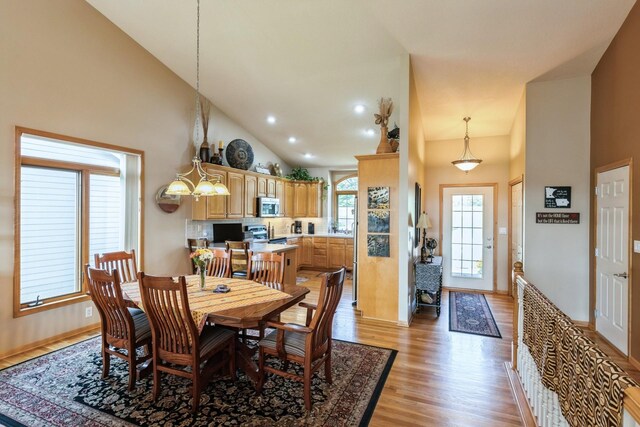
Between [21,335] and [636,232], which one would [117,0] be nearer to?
[21,335]

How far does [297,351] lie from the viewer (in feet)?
8.02

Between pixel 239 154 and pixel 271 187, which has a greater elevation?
pixel 239 154

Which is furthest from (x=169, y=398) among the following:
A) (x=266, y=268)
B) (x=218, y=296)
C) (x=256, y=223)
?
(x=256, y=223)

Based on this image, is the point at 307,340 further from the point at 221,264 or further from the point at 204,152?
the point at 204,152

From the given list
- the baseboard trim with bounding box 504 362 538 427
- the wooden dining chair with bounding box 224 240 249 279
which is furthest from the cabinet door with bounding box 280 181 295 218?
the baseboard trim with bounding box 504 362 538 427

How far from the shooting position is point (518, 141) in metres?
4.99

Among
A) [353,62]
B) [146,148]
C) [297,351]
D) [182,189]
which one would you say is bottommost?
[297,351]

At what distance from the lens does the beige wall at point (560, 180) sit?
4.25 metres

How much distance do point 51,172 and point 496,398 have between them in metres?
5.13

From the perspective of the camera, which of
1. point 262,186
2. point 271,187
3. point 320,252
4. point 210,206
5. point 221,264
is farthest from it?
point 320,252

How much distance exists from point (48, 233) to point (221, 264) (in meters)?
2.09

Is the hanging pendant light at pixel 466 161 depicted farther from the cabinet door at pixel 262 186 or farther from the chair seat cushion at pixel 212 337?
the chair seat cushion at pixel 212 337

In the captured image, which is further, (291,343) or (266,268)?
(266,268)

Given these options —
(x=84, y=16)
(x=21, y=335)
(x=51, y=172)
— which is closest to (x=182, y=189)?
(x=51, y=172)
